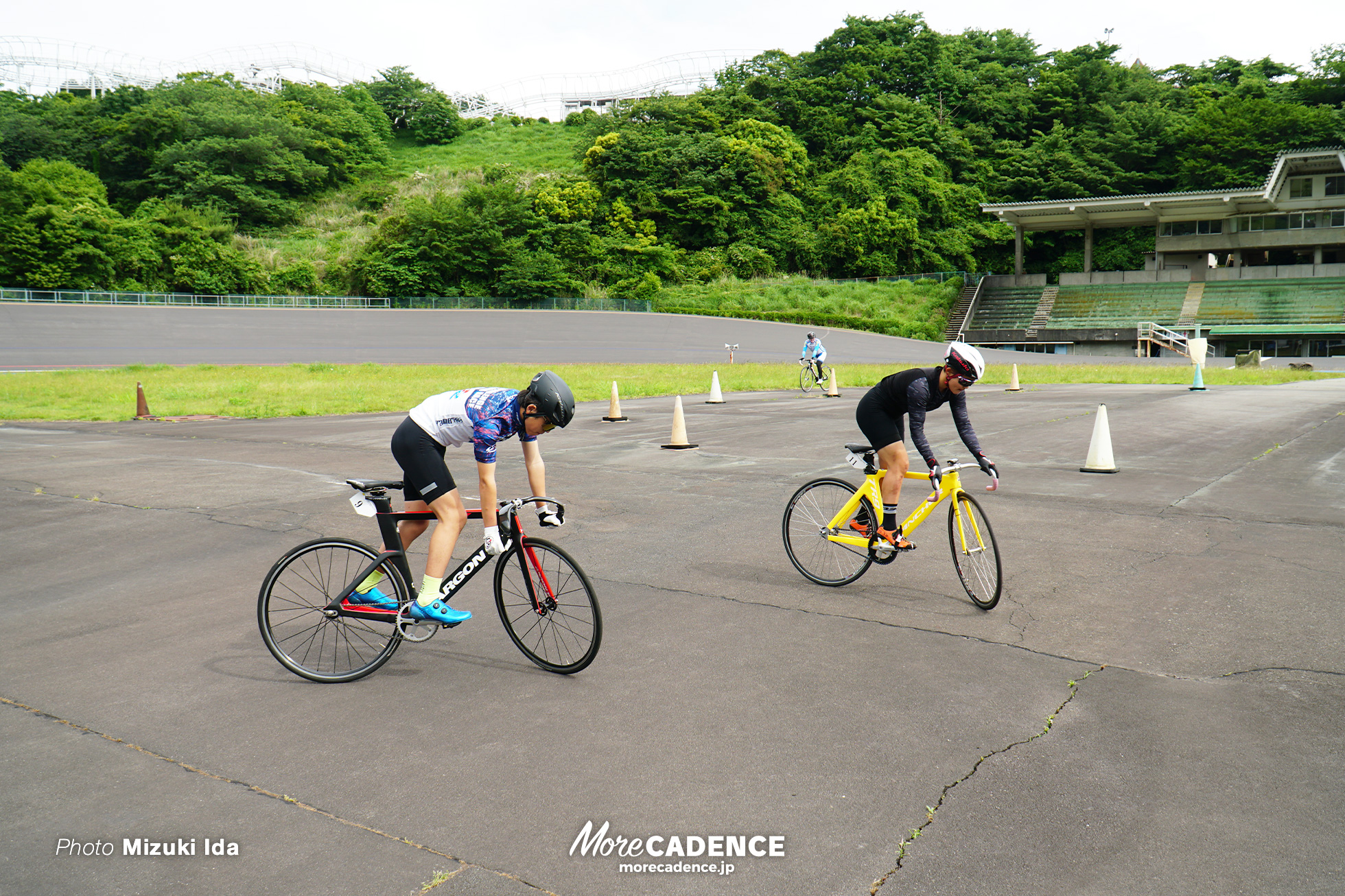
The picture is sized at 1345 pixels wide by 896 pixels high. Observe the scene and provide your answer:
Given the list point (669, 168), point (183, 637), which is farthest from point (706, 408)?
point (669, 168)

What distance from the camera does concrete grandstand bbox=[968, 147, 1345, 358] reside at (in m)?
55.8

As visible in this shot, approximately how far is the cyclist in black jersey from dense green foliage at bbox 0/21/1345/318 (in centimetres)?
5500

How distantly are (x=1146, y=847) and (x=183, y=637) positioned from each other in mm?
5434

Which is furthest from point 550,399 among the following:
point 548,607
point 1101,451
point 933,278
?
point 933,278

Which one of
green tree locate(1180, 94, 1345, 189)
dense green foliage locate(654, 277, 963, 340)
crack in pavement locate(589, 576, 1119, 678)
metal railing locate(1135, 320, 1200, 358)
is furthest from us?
green tree locate(1180, 94, 1345, 189)

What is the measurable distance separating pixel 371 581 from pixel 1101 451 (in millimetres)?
9916

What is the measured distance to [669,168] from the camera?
257 feet

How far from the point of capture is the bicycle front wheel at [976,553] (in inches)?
242

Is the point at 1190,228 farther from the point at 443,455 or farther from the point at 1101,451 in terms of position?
the point at 443,455

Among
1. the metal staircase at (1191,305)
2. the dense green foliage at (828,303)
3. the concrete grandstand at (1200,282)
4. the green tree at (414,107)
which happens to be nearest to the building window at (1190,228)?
the concrete grandstand at (1200,282)

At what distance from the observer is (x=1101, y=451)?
A: 11.7 metres

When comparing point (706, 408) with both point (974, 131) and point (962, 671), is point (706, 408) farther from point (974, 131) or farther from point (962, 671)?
point (974, 131)

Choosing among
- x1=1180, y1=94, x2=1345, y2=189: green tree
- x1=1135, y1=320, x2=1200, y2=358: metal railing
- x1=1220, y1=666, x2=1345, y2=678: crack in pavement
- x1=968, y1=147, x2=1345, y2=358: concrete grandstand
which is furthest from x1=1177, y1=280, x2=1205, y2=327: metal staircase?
x1=1220, y1=666, x2=1345, y2=678: crack in pavement

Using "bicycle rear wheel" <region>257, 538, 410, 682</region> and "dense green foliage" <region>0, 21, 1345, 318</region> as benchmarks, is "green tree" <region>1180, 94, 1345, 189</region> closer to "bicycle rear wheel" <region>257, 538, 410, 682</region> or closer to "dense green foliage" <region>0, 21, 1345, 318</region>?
"dense green foliage" <region>0, 21, 1345, 318</region>
